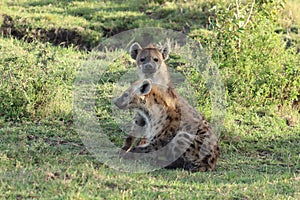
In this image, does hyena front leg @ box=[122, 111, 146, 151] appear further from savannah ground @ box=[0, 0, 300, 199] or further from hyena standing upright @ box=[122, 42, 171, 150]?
hyena standing upright @ box=[122, 42, 171, 150]

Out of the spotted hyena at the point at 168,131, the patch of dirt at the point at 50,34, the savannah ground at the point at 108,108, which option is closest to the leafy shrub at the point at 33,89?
the savannah ground at the point at 108,108

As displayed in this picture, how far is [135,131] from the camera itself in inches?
277

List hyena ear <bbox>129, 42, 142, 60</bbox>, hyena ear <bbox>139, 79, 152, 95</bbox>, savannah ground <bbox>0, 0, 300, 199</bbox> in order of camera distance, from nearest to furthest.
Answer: savannah ground <bbox>0, 0, 300, 199</bbox> → hyena ear <bbox>139, 79, 152, 95</bbox> → hyena ear <bbox>129, 42, 142, 60</bbox>

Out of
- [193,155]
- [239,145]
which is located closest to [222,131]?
[239,145]

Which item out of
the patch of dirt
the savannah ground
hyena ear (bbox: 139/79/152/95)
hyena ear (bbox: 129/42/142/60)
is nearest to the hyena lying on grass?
hyena ear (bbox: 129/42/142/60)

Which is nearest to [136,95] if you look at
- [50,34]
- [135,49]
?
[135,49]

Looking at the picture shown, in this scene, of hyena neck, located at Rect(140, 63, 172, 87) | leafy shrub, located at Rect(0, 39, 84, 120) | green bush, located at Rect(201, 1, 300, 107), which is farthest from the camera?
green bush, located at Rect(201, 1, 300, 107)

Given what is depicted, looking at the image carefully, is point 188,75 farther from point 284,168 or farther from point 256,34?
point 284,168

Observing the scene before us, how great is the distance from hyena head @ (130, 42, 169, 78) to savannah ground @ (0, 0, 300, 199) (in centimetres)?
77

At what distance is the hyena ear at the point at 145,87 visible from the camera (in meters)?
6.62

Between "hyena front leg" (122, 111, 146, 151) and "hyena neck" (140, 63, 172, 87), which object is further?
"hyena neck" (140, 63, 172, 87)

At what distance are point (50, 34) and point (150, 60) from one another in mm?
3838

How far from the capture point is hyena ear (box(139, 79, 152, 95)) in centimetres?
662

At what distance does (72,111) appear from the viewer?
829cm
